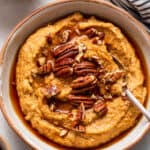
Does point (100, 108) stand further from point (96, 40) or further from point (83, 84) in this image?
point (96, 40)

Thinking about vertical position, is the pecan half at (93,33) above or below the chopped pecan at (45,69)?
above

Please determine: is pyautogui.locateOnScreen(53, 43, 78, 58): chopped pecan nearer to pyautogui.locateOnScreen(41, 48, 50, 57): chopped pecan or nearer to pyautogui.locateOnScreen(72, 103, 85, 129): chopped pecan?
pyautogui.locateOnScreen(41, 48, 50, 57): chopped pecan

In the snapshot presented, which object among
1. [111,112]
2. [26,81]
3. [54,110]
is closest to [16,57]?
[26,81]

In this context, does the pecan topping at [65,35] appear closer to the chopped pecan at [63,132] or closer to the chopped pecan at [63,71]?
the chopped pecan at [63,71]

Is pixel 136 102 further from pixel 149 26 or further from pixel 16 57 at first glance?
pixel 16 57

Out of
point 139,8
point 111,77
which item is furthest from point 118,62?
point 139,8

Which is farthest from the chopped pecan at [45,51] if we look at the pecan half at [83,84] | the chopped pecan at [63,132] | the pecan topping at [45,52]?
the chopped pecan at [63,132]

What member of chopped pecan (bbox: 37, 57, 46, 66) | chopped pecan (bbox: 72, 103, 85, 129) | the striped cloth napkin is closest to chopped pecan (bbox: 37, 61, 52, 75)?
chopped pecan (bbox: 37, 57, 46, 66)
